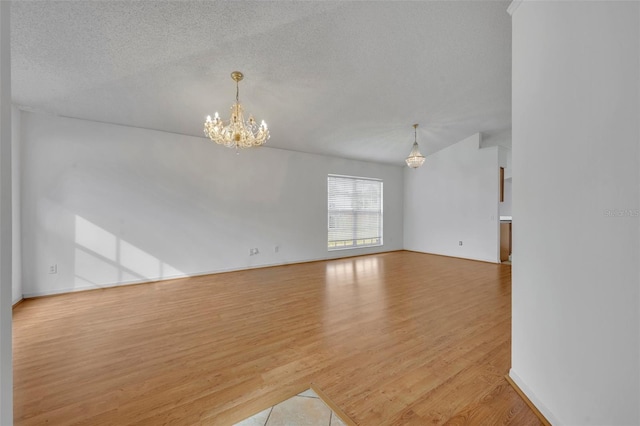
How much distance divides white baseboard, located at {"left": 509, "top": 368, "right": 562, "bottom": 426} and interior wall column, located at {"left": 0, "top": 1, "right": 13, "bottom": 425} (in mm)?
2417

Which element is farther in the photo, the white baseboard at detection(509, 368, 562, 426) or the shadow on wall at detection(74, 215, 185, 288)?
the shadow on wall at detection(74, 215, 185, 288)

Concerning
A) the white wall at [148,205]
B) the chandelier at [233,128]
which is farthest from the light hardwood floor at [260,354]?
the chandelier at [233,128]

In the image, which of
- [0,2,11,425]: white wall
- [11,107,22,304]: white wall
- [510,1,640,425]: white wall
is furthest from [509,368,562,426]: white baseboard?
[11,107,22,304]: white wall

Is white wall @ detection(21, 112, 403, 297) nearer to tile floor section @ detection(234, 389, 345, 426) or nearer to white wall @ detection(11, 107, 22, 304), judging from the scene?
white wall @ detection(11, 107, 22, 304)

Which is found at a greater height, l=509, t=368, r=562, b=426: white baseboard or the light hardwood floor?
l=509, t=368, r=562, b=426: white baseboard

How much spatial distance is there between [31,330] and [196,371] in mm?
2035

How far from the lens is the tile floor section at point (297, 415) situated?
4.27ft

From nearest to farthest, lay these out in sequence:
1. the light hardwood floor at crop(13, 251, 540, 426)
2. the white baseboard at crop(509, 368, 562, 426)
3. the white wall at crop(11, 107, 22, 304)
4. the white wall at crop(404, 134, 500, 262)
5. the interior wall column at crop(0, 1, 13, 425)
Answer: the interior wall column at crop(0, 1, 13, 425)
the white baseboard at crop(509, 368, 562, 426)
the light hardwood floor at crop(13, 251, 540, 426)
the white wall at crop(11, 107, 22, 304)
the white wall at crop(404, 134, 500, 262)

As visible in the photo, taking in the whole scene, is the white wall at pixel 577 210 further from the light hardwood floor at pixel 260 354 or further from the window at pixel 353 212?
the window at pixel 353 212

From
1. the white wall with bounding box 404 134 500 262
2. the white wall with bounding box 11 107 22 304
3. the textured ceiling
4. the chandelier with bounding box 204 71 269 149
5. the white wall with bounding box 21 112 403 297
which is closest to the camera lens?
the textured ceiling

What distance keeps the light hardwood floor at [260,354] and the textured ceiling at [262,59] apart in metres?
2.63

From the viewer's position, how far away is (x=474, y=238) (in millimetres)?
5691

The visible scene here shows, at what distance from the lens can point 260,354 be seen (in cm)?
195

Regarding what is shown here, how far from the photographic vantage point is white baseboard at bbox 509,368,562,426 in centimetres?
129
